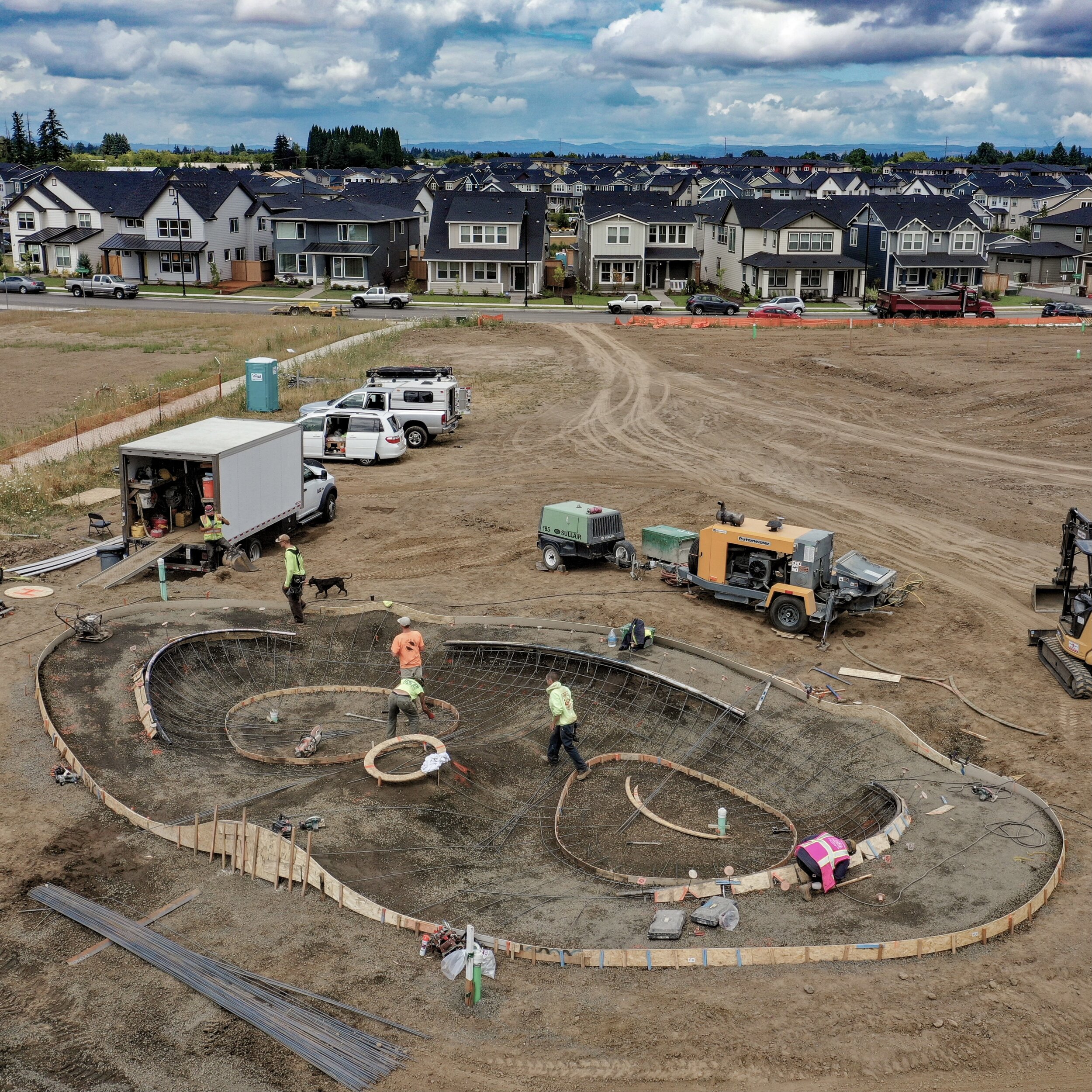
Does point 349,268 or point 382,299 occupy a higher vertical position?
point 349,268

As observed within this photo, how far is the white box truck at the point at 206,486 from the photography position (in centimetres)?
2384

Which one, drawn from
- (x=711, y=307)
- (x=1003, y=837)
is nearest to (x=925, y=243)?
(x=711, y=307)

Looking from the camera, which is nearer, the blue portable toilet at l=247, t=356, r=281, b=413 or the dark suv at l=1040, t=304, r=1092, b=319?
the blue portable toilet at l=247, t=356, r=281, b=413

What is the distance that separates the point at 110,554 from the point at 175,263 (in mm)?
62436

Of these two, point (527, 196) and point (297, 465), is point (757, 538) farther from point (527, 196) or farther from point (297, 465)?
point (527, 196)

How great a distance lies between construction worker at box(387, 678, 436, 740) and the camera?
16547mm

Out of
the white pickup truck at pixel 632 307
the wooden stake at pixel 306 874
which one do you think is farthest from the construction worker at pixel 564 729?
the white pickup truck at pixel 632 307

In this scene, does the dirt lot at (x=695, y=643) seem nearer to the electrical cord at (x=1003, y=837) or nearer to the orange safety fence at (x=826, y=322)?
the electrical cord at (x=1003, y=837)

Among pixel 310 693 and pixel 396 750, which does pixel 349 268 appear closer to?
pixel 310 693

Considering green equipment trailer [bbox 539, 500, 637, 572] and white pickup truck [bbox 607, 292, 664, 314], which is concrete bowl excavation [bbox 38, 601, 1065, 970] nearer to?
green equipment trailer [bbox 539, 500, 637, 572]

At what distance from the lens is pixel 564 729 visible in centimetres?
1608

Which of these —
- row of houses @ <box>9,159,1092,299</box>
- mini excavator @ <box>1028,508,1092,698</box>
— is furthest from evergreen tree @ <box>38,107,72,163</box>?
mini excavator @ <box>1028,508,1092,698</box>

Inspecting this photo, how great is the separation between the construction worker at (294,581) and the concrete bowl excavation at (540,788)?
1.43 ft

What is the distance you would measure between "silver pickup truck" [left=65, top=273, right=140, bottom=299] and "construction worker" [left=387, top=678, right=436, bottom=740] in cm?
6567
